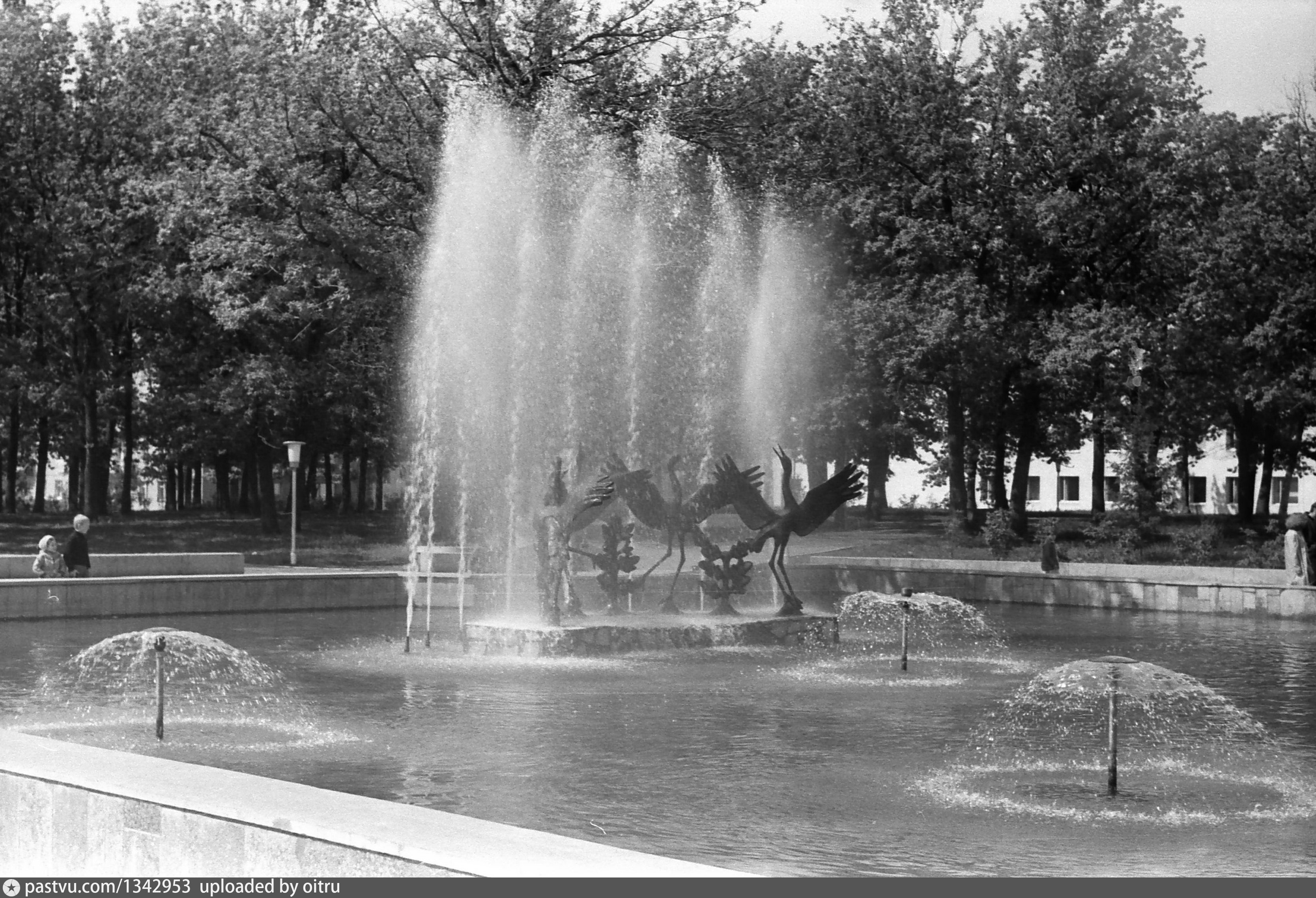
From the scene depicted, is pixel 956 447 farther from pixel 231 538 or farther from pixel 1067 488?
pixel 1067 488

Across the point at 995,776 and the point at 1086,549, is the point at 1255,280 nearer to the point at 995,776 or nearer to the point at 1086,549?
the point at 1086,549

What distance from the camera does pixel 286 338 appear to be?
40906mm

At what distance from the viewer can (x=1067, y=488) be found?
3494 inches

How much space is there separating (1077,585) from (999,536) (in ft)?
30.7

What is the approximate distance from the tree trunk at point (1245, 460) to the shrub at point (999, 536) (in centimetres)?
1249

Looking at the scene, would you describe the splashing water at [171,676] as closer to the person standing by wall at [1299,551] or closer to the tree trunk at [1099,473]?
the person standing by wall at [1299,551]

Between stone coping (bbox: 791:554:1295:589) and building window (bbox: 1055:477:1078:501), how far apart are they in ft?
175

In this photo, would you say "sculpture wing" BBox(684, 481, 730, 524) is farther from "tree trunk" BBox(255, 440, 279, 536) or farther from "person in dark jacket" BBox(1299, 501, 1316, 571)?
"tree trunk" BBox(255, 440, 279, 536)

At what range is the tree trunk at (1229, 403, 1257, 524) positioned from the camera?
1923 inches

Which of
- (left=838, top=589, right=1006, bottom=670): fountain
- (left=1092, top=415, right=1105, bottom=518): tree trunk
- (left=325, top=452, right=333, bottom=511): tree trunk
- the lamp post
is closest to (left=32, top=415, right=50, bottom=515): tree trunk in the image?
(left=325, top=452, right=333, bottom=511): tree trunk

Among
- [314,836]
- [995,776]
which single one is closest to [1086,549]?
[995,776]

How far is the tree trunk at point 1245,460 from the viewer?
160 ft

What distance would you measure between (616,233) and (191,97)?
652 inches

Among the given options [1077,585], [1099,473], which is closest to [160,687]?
[1077,585]
